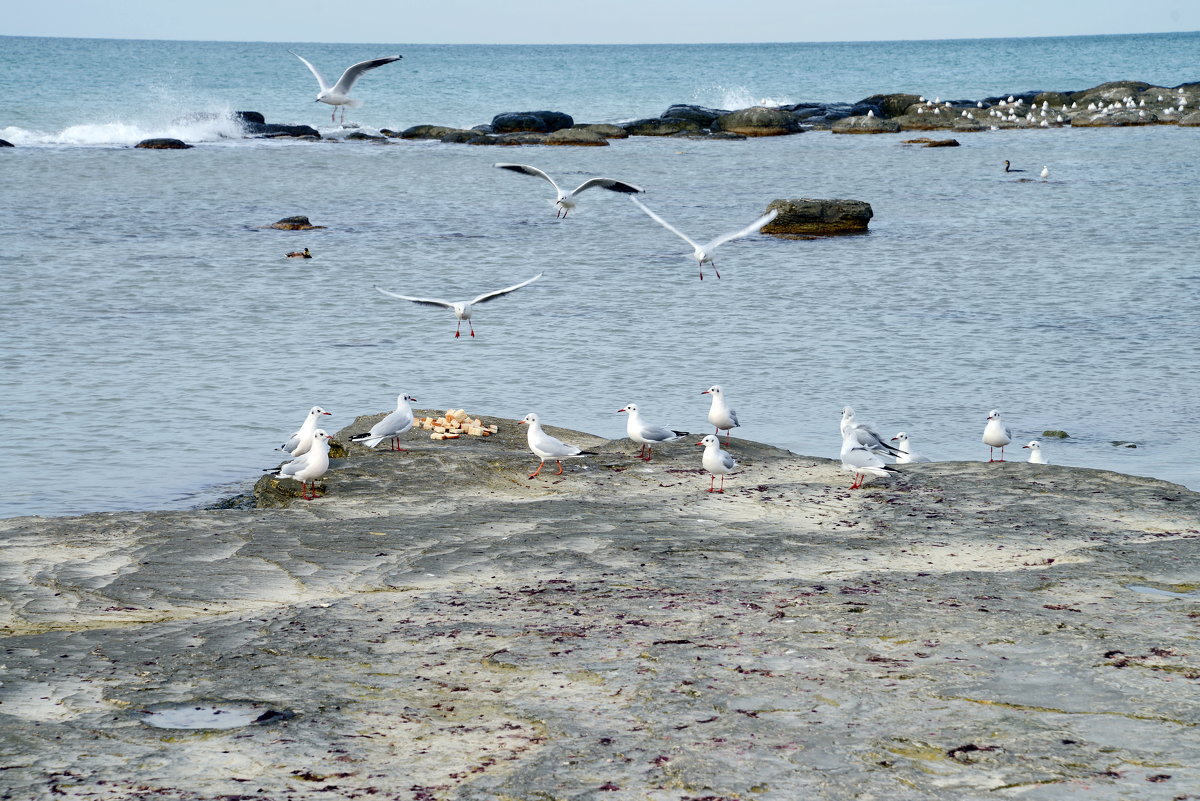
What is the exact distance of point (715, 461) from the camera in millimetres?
10672

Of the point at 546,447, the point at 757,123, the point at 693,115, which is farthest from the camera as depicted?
Answer: the point at 693,115

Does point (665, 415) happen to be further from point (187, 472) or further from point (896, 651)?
point (896, 651)

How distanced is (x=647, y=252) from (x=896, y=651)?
23.1 m

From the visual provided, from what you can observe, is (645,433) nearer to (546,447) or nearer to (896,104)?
(546,447)

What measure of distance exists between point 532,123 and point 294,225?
30.7 meters

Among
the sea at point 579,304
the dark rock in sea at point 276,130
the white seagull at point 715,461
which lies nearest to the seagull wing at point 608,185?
the sea at point 579,304

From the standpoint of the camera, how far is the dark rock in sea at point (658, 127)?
62.5 meters

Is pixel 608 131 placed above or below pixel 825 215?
above

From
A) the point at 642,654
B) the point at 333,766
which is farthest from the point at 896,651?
the point at 333,766

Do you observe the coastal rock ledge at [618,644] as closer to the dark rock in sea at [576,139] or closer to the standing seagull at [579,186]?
the standing seagull at [579,186]

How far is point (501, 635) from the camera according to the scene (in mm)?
6992

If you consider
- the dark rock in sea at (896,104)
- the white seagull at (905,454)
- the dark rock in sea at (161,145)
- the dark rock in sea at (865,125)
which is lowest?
the white seagull at (905,454)

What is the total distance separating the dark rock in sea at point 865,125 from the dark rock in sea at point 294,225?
37.6 m

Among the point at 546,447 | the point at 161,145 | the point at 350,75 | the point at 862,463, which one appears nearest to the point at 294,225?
the point at 350,75
